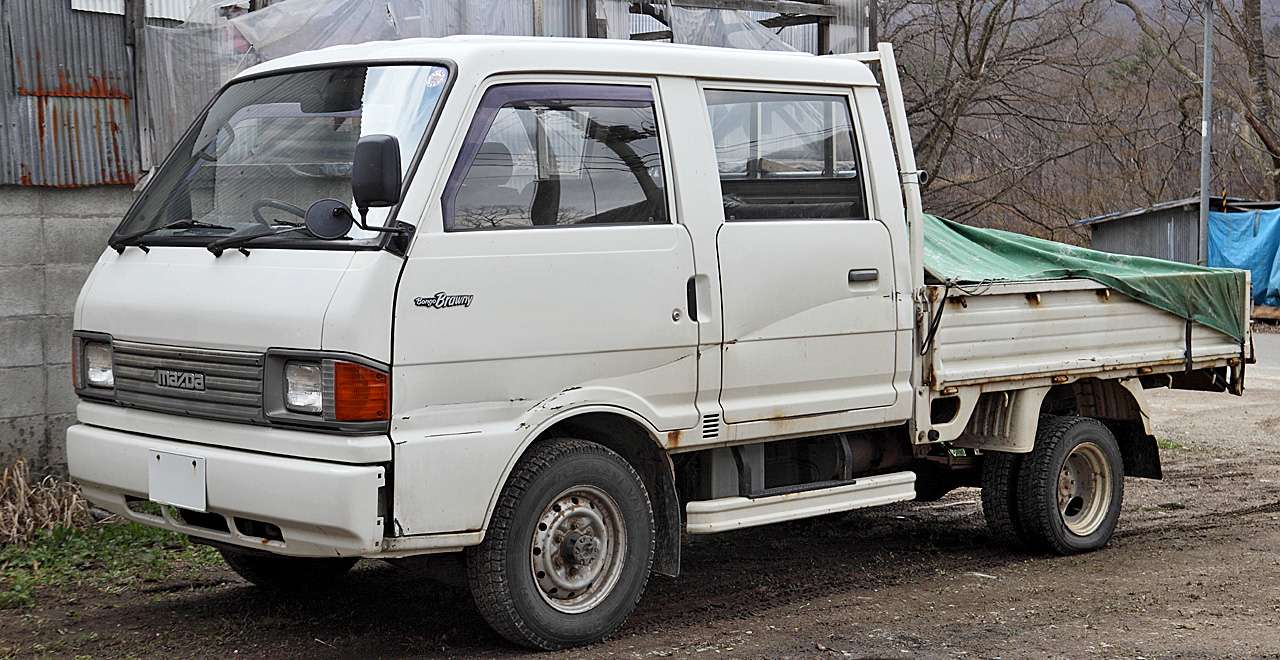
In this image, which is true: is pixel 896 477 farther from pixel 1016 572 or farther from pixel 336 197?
pixel 336 197

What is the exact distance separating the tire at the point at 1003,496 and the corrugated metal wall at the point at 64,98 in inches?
190

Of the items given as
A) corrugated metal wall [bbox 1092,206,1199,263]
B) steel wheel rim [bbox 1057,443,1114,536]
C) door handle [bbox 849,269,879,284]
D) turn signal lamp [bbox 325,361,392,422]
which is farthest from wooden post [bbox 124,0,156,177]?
corrugated metal wall [bbox 1092,206,1199,263]

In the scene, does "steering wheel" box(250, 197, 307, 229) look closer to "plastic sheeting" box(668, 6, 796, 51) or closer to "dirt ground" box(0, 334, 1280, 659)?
"dirt ground" box(0, 334, 1280, 659)

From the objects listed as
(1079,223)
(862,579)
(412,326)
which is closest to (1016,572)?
(862,579)

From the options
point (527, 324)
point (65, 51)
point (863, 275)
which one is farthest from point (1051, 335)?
point (65, 51)

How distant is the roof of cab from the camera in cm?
470

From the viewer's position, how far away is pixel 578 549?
15.8 feet

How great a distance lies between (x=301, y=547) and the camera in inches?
173

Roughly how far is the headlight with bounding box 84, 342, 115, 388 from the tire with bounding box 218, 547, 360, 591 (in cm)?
98

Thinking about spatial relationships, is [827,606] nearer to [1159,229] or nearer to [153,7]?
[153,7]

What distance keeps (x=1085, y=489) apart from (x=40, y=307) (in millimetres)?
5570

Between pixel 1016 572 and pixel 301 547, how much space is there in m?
3.59

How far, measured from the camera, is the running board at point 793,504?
5246 millimetres

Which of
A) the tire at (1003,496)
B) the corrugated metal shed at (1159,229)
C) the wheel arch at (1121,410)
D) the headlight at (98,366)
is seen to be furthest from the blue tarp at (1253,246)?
the headlight at (98,366)
